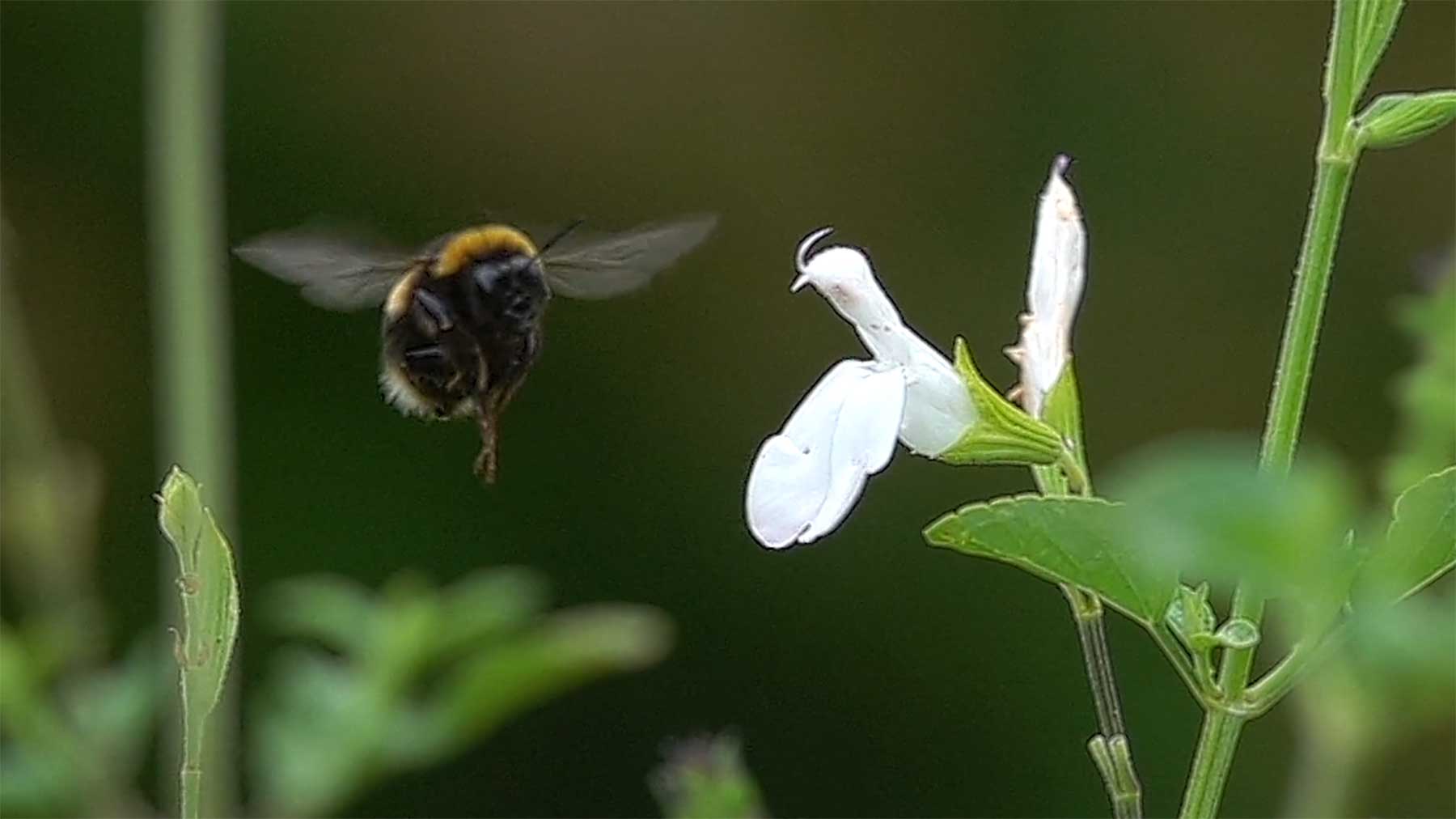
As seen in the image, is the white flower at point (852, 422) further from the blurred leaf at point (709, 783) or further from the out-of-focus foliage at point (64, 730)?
the out-of-focus foliage at point (64, 730)

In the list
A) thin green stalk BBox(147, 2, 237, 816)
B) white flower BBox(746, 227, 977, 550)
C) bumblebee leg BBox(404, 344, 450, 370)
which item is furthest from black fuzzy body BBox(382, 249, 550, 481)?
white flower BBox(746, 227, 977, 550)

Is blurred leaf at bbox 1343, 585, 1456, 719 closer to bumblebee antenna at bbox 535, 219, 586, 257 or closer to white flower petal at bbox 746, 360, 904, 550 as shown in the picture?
white flower petal at bbox 746, 360, 904, 550

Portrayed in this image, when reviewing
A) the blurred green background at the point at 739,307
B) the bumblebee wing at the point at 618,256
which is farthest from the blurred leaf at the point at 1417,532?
the blurred green background at the point at 739,307

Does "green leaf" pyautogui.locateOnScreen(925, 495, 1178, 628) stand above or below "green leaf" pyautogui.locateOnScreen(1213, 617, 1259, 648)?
above

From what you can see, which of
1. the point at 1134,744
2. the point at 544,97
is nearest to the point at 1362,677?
the point at 1134,744

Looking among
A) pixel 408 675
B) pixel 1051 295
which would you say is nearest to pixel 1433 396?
pixel 1051 295

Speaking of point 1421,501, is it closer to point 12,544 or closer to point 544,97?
point 12,544

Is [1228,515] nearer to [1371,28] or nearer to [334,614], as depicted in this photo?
[1371,28]
